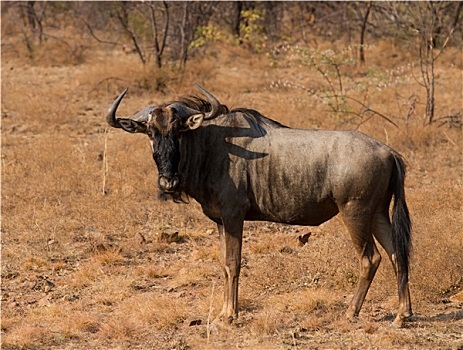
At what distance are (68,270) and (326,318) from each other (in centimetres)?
270

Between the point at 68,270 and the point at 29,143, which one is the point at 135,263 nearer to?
the point at 68,270

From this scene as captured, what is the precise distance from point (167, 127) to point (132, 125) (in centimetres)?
33

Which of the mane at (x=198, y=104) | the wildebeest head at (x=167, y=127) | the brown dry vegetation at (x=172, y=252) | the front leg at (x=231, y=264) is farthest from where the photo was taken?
the mane at (x=198, y=104)

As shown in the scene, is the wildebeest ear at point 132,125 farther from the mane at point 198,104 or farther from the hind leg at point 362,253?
the hind leg at point 362,253

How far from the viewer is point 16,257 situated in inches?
297

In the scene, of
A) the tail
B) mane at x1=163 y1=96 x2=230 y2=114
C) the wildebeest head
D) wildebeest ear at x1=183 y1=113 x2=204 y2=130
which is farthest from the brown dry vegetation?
mane at x1=163 y1=96 x2=230 y2=114

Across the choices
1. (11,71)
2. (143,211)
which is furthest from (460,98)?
(11,71)

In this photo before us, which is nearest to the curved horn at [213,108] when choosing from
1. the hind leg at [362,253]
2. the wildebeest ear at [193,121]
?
the wildebeest ear at [193,121]

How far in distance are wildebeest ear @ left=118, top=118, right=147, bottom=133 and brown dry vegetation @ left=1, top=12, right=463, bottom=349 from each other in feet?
4.56

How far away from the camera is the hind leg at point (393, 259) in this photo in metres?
5.60

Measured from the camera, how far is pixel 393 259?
5.66 m

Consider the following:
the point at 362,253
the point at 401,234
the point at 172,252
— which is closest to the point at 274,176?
the point at 362,253

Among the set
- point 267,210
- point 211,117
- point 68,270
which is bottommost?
point 68,270

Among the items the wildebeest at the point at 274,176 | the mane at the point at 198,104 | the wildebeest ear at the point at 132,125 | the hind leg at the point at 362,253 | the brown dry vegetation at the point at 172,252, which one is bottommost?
the brown dry vegetation at the point at 172,252
